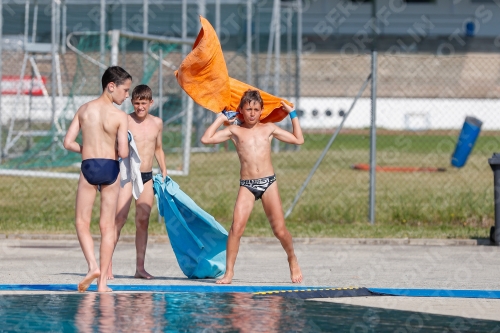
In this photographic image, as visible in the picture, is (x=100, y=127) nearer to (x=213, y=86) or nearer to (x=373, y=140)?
(x=213, y=86)

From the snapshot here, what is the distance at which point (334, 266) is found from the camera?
1028 cm

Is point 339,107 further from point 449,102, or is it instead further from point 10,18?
point 10,18

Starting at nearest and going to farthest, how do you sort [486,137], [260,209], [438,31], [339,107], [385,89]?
[260,209], [486,137], [339,107], [385,89], [438,31]

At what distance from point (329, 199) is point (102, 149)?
9087mm

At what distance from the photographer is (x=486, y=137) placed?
3466cm

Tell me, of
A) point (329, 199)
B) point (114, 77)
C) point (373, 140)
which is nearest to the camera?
point (114, 77)

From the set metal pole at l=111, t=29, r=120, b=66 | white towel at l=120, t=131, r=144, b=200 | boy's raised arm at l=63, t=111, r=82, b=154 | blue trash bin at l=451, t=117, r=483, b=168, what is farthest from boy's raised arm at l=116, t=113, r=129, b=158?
blue trash bin at l=451, t=117, r=483, b=168

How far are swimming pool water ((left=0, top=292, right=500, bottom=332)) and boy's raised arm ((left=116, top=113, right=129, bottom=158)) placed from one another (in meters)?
1.17

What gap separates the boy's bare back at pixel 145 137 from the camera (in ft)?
30.5

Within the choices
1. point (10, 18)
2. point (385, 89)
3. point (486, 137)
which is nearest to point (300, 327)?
point (10, 18)

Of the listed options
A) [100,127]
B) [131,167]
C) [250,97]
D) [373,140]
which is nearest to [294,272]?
[250,97]

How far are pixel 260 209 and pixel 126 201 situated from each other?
635 cm

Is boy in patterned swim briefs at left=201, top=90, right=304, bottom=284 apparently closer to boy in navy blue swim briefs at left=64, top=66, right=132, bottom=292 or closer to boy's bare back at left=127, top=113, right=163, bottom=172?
boy's bare back at left=127, top=113, right=163, bottom=172

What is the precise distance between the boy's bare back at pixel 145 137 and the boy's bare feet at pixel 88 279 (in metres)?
1.60
